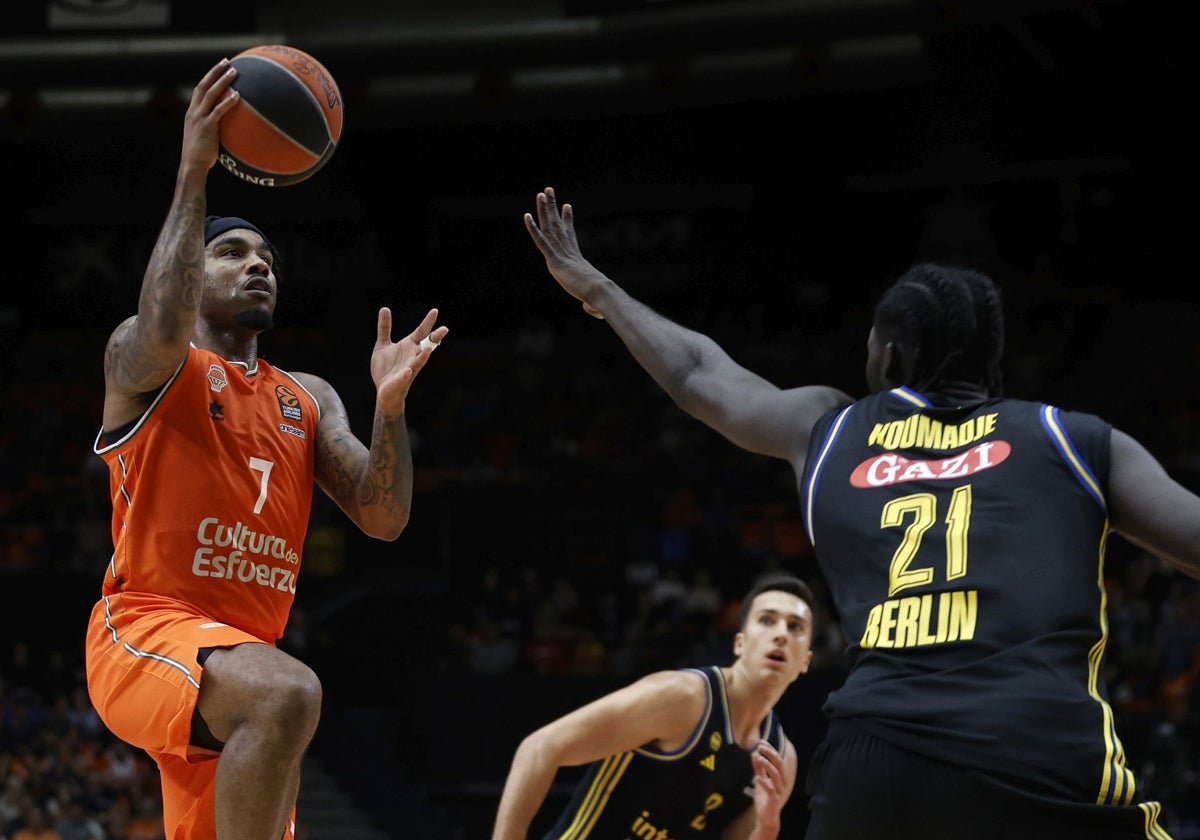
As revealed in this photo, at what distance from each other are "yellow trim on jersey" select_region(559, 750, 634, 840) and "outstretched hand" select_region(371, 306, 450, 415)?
1904 millimetres

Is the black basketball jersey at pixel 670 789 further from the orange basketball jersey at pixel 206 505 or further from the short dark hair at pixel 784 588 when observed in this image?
the orange basketball jersey at pixel 206 505

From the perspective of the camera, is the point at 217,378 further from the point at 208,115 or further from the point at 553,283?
the point at 553,283

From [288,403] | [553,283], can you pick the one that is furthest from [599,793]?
[553,283]

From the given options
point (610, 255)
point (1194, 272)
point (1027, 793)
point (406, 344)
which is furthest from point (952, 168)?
point (1027, 793)

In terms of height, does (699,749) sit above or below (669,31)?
below

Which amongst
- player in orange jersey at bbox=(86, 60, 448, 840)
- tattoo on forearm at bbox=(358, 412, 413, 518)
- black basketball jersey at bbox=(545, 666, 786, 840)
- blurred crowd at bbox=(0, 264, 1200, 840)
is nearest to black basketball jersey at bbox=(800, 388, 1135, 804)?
player in orange jersey at bbox=(86, 60, 448, 840)

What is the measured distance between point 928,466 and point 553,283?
48.7ft

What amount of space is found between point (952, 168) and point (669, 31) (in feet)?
13.0

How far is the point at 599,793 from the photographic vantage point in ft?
18.3

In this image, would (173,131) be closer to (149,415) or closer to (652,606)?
(652,606)

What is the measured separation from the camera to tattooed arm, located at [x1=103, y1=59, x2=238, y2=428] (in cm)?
385

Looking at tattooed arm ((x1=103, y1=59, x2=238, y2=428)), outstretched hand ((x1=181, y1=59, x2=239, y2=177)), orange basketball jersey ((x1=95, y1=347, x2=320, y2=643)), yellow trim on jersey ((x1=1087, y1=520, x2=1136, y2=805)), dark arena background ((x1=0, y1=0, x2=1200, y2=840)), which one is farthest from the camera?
dark arena background ((x1=0, y1=0, x2=1200, y2=840))

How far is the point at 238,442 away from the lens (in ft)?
14.1

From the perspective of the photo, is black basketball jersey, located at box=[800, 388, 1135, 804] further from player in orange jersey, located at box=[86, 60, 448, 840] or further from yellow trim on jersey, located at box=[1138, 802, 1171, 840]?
player in orange jersey, located at box=[86, 60, 448, 840]
